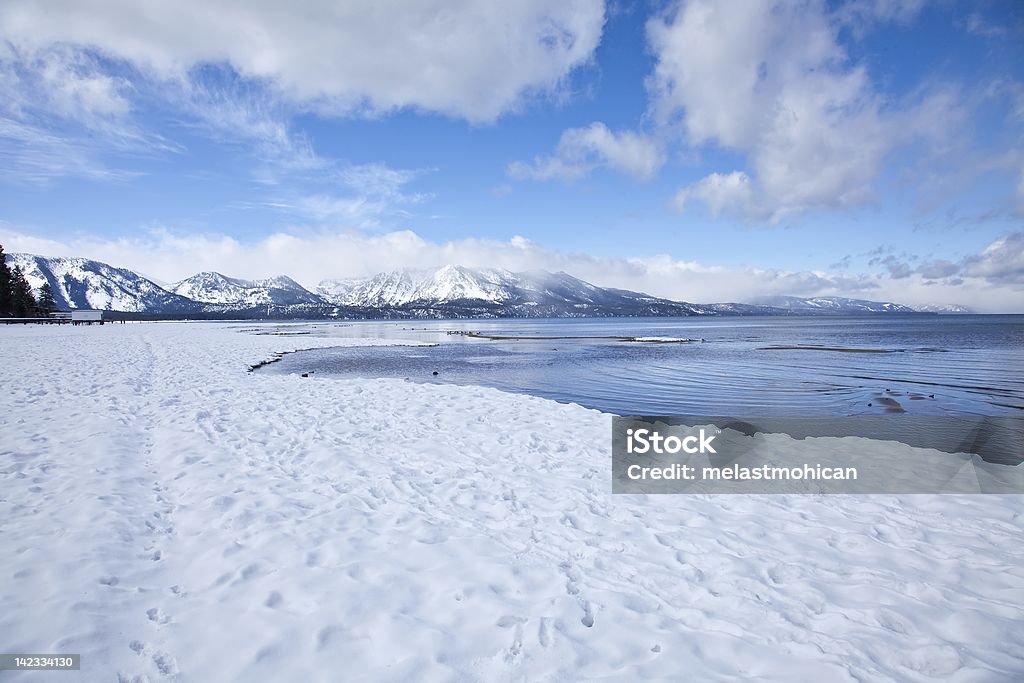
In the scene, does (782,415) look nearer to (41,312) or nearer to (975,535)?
(975,535)

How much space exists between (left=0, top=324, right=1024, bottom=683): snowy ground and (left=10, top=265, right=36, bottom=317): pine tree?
12563 cm

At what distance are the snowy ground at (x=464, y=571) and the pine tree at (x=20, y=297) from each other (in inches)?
4946

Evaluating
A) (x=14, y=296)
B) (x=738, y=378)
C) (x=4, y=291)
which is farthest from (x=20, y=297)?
(x=738, y=378)

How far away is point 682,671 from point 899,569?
4405 millimetres

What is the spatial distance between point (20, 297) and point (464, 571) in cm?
14264

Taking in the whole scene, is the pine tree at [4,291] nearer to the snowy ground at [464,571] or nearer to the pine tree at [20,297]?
the pine tree at [20,297]

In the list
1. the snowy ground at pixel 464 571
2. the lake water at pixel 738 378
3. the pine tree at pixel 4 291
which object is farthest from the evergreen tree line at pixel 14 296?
the snowy ground at pixel 464 571

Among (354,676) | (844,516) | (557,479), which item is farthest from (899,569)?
(354,676)

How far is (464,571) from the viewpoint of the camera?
7191mm

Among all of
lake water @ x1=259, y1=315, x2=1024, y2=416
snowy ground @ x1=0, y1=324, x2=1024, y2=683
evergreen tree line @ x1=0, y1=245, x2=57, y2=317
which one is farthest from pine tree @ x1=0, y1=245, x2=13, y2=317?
snowy ground @ x1=0, y1=324, x2=1024, y2=683

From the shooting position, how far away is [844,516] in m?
9.25

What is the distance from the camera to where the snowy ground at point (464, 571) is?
18.0 ft

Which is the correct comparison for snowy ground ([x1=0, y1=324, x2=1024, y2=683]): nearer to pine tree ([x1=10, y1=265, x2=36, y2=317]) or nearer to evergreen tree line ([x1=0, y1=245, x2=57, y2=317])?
evergreen tree line ([x1=0, y1=245, x2=57, y2=317])

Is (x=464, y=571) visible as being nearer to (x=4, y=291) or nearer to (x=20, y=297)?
(x=4, y=291)
